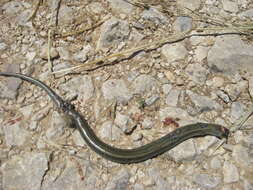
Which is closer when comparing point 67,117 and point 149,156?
point 149,156

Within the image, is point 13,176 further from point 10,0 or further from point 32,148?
point 10,0

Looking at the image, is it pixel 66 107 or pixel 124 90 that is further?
pixel 124 90

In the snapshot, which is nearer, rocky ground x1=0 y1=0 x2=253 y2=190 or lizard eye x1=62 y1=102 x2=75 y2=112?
rocky ground x1=0 y1=0 x2=253 y2=190

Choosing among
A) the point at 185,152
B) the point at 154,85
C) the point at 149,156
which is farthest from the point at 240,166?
the point at 154,85

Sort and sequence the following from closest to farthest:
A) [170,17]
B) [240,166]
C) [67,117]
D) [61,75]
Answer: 1. [240,166]
2. [67,117]
3. [61,75]
4. [170,17]

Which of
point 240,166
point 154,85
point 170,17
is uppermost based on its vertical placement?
point 170,17

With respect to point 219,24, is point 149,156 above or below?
below

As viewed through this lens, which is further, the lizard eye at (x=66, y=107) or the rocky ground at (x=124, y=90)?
the lizard eye at (x=66, y=107)

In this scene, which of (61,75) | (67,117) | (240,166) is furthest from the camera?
(61,75)
